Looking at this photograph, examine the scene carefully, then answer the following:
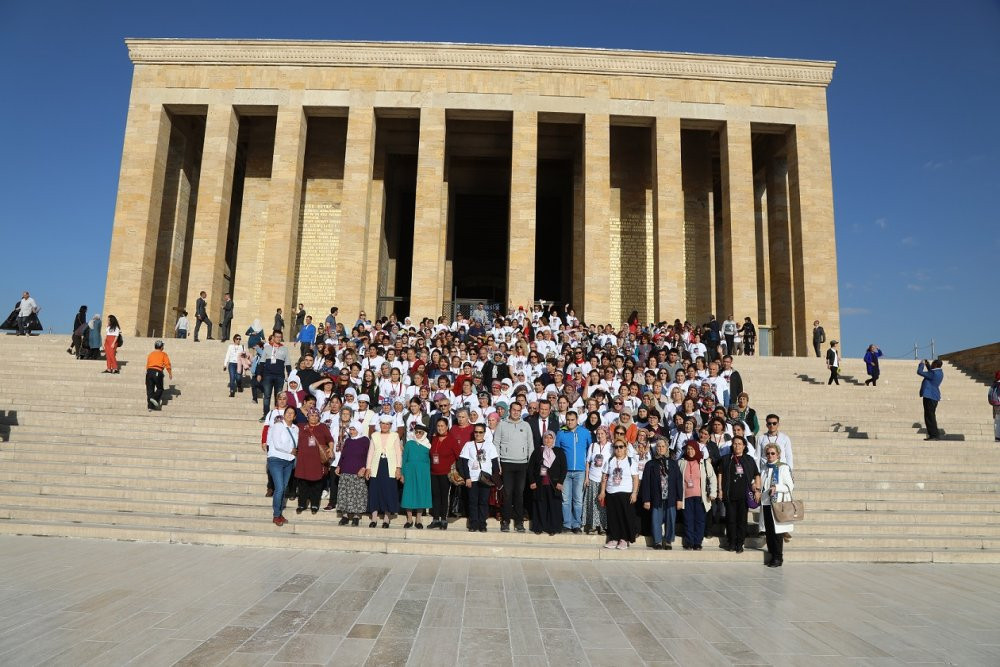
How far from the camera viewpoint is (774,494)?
7000 millimetres

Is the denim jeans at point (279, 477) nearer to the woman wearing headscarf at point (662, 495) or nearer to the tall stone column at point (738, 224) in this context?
the woman wearing headscarf at point (662, 495)

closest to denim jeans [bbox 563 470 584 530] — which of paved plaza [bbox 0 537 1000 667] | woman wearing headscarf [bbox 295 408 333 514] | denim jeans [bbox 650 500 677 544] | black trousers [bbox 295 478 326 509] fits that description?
denim jeans [bbox 650 500 677 544]

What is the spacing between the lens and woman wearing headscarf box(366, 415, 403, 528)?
Answer: 7.70 m

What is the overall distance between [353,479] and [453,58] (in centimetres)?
1928

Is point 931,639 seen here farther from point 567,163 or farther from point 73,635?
point 567,163

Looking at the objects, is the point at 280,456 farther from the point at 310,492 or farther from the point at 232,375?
the point at 232,375

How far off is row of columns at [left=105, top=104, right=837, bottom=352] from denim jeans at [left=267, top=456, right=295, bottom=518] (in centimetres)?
1394

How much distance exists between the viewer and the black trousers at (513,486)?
7875mm

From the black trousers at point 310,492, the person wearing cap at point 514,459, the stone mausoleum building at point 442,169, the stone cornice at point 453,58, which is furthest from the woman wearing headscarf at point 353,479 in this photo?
the stone cornice at point 453,58

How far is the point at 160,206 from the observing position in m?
22.7

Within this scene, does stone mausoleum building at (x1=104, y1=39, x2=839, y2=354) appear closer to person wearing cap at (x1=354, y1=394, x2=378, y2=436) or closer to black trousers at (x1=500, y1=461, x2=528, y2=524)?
person wearing cap at (x1=354, y1=394, x2=378, y2=436)

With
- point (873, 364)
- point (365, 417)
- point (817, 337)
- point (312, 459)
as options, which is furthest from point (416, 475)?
point (817, 337)

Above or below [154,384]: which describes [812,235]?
above

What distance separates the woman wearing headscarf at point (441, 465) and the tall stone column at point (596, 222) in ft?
45.9
